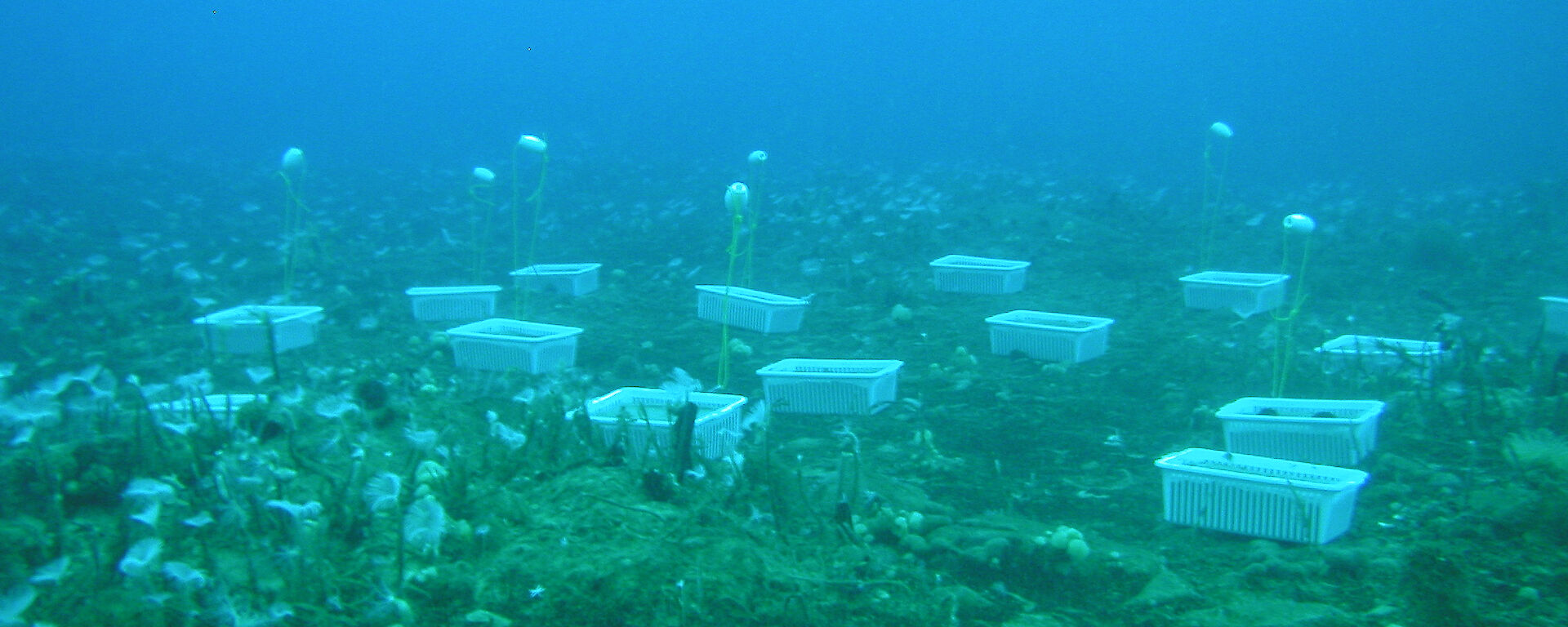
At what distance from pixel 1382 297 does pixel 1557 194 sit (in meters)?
6.78

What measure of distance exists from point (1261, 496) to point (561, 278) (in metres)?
7.17

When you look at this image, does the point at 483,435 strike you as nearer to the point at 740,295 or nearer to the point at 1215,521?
the point at 1215,521

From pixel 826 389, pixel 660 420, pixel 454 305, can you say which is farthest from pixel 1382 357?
pixel 454 305

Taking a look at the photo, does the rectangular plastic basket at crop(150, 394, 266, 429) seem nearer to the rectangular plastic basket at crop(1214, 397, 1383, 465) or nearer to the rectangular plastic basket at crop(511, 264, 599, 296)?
the rectangular plastic basket at crop(1214, 397, 1383, 465)

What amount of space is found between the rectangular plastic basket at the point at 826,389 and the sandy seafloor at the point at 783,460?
13cm

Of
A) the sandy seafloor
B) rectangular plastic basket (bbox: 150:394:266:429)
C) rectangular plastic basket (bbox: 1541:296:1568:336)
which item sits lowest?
the sandy seafloor

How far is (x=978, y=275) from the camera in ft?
30.3

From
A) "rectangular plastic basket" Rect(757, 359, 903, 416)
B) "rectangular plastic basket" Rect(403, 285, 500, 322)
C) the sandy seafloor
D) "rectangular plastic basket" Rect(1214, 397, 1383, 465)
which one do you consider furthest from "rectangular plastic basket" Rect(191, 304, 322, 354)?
"rectangular plastic basket" Rect(1214, 397, 1383, 465)

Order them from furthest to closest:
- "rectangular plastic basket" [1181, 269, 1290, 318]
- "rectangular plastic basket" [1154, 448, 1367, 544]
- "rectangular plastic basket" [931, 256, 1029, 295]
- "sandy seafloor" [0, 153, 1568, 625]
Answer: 1. "rectangular plastic basket" [931, 256, 1029, 295]
2. "rectangular plastic basket" [1181, 269, 1290, 318]
3. "rectangular plastic basket" [1154, 448, 1367, 544]
4. "sandy seafloor" [0, 153, 1568, 625]

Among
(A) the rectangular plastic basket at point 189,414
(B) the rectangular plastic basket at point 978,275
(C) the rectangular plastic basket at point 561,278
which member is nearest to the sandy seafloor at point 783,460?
(A) the rectangular plastic basket at point 189,414

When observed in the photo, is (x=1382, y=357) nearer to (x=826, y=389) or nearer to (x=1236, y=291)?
(x=1236, y=291)

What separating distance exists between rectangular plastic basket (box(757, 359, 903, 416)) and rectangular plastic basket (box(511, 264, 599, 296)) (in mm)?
4290

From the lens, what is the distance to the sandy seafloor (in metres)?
3.00

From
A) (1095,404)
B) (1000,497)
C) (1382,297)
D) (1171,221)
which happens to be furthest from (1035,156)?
(1000,497)
